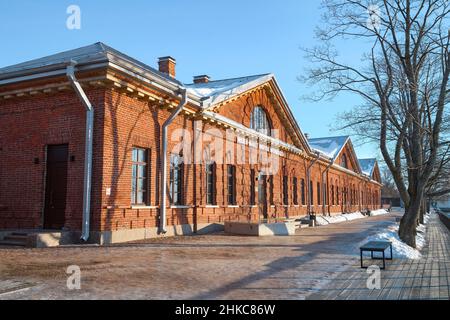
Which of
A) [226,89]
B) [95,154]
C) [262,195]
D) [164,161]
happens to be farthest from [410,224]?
[95,154]

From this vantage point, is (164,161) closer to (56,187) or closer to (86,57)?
(56,187)

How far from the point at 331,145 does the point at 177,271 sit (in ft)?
113

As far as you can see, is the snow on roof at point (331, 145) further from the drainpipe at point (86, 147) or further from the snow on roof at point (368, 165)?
the drainpipe at point (86, 147)

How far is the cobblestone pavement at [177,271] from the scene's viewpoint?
5.59 meters

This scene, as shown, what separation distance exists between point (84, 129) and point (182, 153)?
4.23m

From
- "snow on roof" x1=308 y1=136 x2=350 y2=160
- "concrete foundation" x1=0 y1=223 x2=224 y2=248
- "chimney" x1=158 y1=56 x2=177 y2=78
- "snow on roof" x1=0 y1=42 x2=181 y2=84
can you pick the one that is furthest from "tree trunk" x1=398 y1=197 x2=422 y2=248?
"snow on roof" x1=308 y1=136 x2=350 y2=160

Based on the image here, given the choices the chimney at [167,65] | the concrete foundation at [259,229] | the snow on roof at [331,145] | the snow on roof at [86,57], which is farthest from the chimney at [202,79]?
the snow on roof at [331,145]

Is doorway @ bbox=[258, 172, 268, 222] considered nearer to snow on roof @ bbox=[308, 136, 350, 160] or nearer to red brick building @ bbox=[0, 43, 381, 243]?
red brick building @ bbox=[0, 43, 381, 243]

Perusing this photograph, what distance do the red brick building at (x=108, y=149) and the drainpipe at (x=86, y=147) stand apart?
1.1 inches

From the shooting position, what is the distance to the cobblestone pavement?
220 inches

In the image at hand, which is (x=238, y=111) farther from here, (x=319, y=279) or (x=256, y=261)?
(x=319, y=279)

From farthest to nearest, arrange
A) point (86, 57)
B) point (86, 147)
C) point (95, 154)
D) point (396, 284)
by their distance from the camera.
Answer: point (95, 154), point (86, 147), point (86, 57), point (396, 284)

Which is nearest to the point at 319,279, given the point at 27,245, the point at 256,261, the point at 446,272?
the point at 256,261

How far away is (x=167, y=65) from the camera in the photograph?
61.0ft
